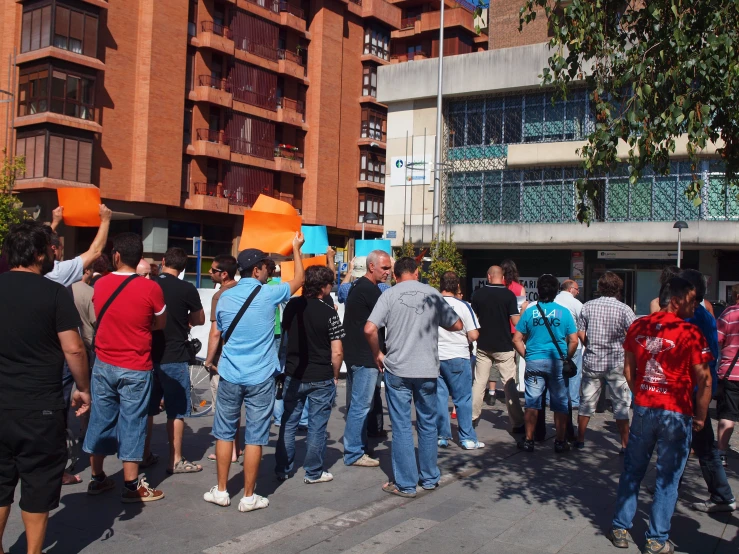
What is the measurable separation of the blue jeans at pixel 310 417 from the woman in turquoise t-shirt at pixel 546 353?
252 cm

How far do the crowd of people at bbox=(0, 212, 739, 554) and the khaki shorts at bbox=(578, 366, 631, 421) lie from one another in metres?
0.02

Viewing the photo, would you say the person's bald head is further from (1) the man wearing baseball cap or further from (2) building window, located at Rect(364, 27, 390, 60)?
(2) building window, located at Rect(364, 27, 390, 60)

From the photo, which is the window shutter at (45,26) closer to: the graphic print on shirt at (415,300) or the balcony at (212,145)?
the balcony at (212,145)

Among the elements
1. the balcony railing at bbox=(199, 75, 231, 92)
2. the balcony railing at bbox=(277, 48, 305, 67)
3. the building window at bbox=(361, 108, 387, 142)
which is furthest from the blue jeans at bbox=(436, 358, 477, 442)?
the building window at bbox=(361, 108, 387, 142)

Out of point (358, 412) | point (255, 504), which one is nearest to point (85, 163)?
point (358, 412)

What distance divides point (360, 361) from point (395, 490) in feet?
5.07

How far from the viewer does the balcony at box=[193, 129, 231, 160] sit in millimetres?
36719

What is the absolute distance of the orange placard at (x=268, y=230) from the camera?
8859mm

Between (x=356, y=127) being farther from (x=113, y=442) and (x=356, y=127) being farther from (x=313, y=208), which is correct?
(x=113, y=442)

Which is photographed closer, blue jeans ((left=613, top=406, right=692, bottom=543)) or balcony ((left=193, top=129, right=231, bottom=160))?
blue jeans ((left=613, top=406, right=692, bottom=543))

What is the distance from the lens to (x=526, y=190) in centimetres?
3250

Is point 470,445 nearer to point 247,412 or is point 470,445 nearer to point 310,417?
point 310,417

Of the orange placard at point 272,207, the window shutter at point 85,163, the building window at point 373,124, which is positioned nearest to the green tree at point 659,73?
the orange placard at point 272,207

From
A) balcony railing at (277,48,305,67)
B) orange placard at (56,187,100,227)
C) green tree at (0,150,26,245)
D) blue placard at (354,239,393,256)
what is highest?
balcony railing at (277,48,305,67)
